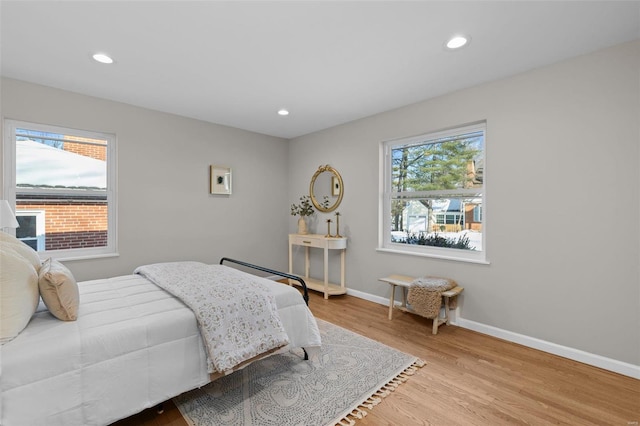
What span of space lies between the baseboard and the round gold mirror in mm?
2157

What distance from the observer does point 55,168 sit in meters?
3.18

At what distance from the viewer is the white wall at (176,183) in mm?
3191

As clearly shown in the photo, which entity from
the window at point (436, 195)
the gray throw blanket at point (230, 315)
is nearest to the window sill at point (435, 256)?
the window at point (436, 195)

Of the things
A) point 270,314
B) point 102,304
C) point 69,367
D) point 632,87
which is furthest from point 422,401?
point 632,87

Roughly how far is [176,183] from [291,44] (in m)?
→ 2.50

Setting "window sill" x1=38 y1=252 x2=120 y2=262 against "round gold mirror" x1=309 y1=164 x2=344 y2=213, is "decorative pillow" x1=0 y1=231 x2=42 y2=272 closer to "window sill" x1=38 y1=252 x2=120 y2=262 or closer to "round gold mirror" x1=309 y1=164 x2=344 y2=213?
"window sill" x1=38 y1=252 x2=120 y2=262

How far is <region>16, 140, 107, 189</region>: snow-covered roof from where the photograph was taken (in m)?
3.00

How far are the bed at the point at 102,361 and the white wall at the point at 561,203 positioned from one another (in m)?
2.28

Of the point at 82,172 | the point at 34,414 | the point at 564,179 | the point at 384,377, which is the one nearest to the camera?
the point at 34,414

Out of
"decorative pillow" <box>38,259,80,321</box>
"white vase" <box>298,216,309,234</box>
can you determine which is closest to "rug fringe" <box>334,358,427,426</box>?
"decorative pillow" <box>38,259,80,321</box>

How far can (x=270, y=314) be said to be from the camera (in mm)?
2027

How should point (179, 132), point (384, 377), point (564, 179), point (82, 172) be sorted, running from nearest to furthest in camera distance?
point (384, 377) < point (564, 179) < point (82, 172) < point (179, 132)

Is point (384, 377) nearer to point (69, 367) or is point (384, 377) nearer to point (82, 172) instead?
point (69, 367)

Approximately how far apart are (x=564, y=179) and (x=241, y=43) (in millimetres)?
2832
